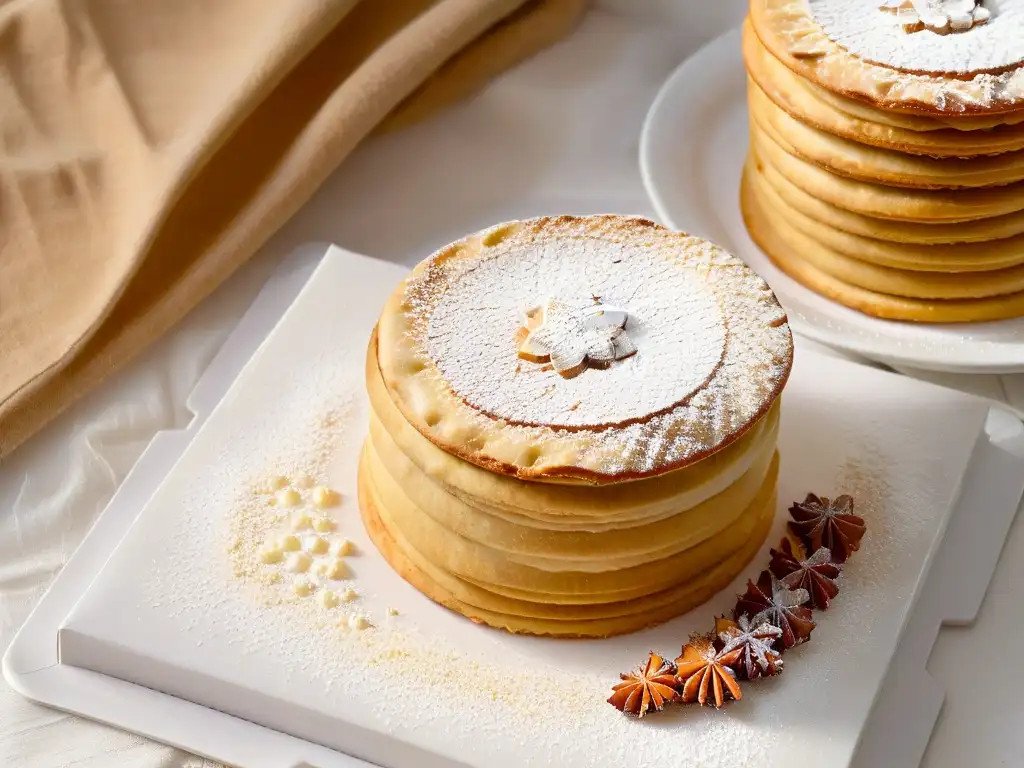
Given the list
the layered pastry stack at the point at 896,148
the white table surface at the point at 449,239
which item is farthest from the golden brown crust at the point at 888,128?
the white table surface at the point at 449,239

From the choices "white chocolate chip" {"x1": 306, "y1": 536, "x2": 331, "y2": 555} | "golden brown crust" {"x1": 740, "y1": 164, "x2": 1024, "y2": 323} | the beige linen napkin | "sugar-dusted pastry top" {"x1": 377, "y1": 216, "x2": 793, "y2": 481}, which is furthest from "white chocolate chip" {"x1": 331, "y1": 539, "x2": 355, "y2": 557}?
"golden brown crust" {"x1": 740, "y1": 164, "x2": 1024, "y2": 323}

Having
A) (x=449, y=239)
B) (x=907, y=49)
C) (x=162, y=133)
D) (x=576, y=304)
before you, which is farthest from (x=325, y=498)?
(x=907, y=49)

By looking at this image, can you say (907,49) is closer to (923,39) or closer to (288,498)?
(923,39)

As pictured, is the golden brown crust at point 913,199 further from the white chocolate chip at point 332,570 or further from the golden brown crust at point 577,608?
the white chocolate chip at point 332,570

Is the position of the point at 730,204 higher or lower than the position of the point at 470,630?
higher

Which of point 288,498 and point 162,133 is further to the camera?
point 162,133

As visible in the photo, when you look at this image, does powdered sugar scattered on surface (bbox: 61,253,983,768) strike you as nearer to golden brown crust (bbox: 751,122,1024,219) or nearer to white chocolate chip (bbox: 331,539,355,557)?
white chocolate chip (bbox: 331,539,355,557)
